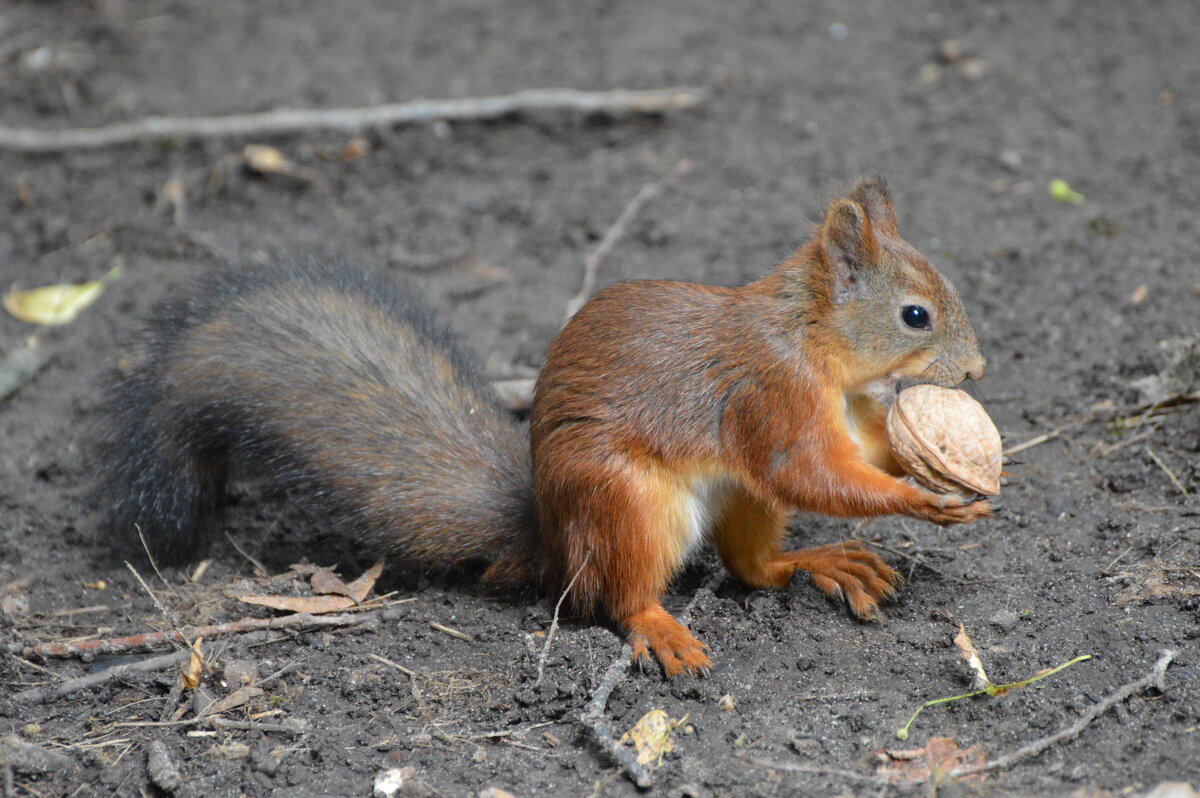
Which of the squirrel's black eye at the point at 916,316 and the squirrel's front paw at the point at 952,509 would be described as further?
the squirrel's black eye at the point at 916,316

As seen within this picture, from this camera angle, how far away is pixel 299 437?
2807mm

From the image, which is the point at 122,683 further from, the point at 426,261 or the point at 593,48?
the point at 593,48

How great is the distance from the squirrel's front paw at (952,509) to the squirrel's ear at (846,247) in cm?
51

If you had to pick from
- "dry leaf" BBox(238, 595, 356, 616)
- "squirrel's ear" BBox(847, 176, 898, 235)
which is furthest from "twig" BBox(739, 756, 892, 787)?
"squirrel's ear" BBox(847, 176, 898, 235)

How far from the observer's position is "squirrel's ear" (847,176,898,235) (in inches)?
107

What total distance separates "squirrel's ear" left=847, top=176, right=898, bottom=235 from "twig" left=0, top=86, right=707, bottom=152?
2489 mm

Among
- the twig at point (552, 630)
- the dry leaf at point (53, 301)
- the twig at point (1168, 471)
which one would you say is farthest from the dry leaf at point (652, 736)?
the dry leaf at point (53, 301)

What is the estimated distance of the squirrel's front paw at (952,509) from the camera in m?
2.41

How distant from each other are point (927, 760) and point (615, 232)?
2.73 meters

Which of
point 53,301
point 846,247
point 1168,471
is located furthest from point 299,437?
point 1168,471

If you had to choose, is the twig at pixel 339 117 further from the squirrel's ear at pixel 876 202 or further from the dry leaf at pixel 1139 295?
the squirrel's ear at pixel 876 202

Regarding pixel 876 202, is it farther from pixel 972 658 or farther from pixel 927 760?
pixel 927 760

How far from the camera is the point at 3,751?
7.22ft

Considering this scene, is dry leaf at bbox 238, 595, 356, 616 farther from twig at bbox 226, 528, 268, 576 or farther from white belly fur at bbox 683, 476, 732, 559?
white belly fur at bbox 683, 476, 732, 559
